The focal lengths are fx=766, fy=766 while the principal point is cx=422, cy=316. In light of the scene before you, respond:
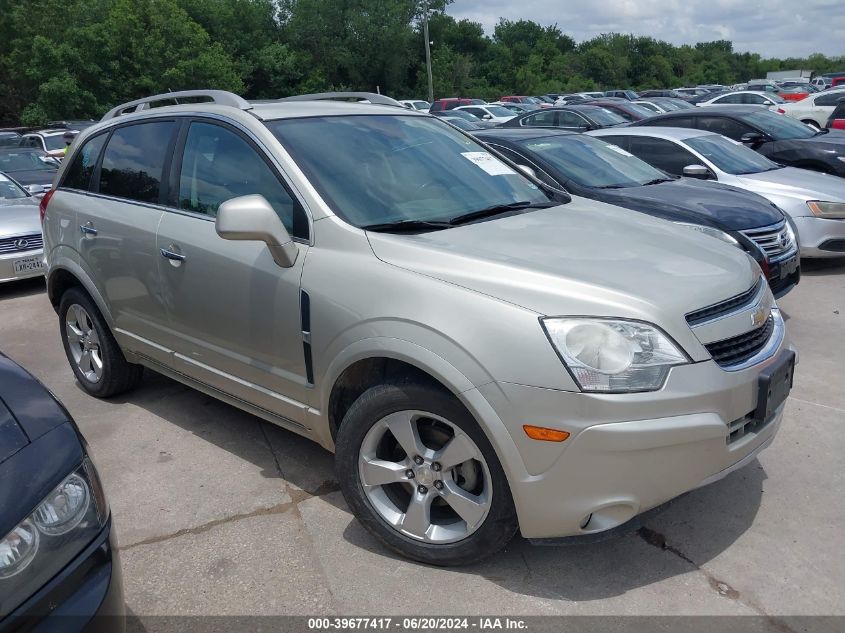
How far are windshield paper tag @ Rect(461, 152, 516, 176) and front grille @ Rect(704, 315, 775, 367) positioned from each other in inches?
60.9

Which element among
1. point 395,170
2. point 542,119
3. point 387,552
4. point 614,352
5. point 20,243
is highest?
point 395,170

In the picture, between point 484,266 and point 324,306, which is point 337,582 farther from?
point 484,266

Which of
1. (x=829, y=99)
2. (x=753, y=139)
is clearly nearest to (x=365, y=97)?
(x=753, y=139)

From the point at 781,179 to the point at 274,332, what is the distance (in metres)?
6.25

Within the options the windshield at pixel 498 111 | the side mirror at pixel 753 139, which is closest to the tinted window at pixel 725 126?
the side mirror at pixel 753 139

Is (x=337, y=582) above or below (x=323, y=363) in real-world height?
below

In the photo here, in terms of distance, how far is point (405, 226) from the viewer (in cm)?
320

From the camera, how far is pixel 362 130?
→ 3.76m

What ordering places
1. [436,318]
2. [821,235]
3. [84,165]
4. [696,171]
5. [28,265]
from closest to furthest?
[436,318] → [84,165] → [821,235] → [696,171] → [28,265]

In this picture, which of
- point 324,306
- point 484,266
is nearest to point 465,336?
point 484,266

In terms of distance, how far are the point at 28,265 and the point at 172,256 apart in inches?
200

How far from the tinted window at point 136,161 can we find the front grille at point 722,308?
2769 millimetres

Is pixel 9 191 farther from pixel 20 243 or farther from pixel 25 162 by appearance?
pixel 25 162

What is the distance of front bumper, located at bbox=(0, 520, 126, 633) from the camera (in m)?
1.80
